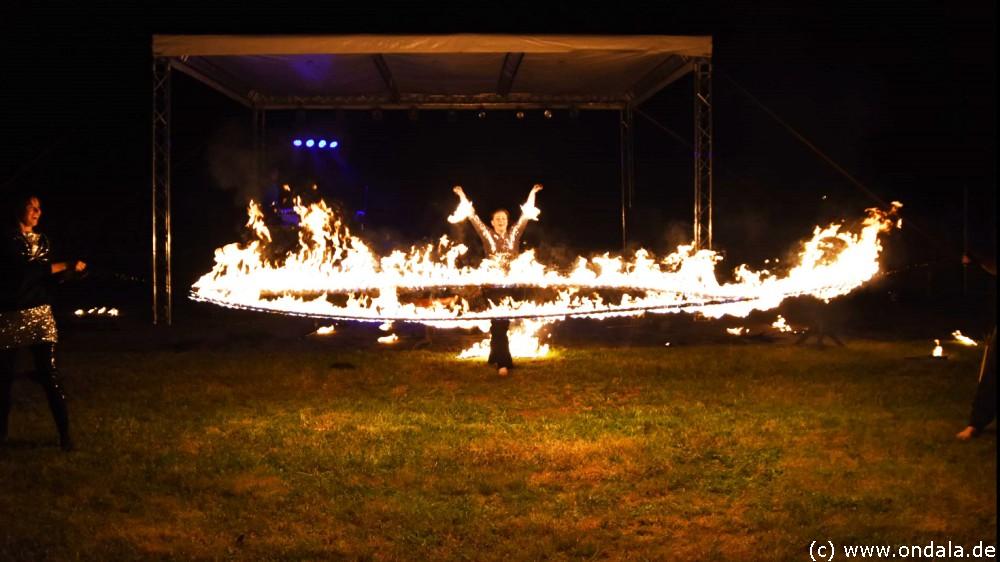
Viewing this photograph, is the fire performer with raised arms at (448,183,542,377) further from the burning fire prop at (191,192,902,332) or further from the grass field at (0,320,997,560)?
the grass field at (0,320,997,560)

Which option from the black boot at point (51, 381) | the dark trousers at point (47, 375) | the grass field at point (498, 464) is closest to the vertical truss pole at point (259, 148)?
the grass field at point (498, 464)

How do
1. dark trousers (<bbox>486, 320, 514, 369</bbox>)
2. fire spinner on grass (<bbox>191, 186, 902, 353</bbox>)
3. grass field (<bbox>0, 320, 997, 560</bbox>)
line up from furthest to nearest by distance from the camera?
fire spinner on grass (<bbox>191, 186, 902, 353</bbox>) < dark trousers (<bbox>486, 320, 514, 369</bbox>) < grass field (<bbox>0, 320, 997, 560</bbox>)

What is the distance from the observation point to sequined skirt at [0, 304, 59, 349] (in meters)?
6.75

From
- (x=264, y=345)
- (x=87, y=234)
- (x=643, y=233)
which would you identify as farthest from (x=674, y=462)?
(x=87, y=234)

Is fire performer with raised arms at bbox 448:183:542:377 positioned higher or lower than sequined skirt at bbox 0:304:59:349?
higher

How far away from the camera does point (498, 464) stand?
6703 mm

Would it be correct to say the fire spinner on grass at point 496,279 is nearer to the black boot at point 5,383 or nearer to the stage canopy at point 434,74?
the stage canopy at point 434,74

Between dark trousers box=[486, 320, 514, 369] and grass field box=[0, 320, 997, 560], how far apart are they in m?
0.21

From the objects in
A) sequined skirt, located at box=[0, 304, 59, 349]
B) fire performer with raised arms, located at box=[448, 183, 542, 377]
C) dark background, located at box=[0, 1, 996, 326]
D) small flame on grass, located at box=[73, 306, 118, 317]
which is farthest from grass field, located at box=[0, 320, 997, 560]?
dark background, located at box=[0, 1, 996, 326]

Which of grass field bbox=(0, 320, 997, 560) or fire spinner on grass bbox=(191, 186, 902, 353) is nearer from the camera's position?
grass field bbox=(0, 320, 997, 560)

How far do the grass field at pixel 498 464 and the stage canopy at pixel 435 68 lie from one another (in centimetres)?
476

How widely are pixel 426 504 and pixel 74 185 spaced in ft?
64.7

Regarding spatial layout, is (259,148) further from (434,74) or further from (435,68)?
(435,68)

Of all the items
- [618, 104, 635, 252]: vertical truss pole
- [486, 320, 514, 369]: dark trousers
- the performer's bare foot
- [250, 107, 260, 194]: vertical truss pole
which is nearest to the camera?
the performer's bare foot
